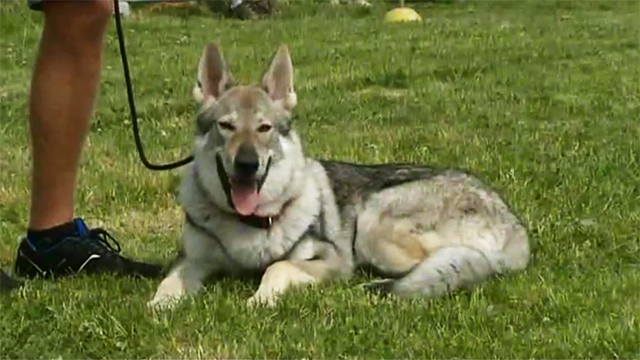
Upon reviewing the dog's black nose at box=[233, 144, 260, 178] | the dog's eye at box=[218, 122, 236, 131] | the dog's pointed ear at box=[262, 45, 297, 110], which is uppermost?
the dog's pointed ear at box=[262, 45, 297, 110]

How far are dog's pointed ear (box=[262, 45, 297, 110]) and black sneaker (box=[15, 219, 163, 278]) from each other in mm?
869

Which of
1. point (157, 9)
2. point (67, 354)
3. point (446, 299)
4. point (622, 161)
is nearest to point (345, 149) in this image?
point (622, 161)

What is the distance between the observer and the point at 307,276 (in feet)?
13.7

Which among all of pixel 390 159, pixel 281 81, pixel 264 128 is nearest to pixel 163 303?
pixel 264 128

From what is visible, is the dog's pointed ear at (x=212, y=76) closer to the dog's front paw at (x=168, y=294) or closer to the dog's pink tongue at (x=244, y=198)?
the dog's pink tongue at (x=244, y=198)

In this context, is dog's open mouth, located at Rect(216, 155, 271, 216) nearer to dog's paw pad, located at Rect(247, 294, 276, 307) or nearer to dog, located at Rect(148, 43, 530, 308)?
dog, located at Rect(148, 43, 530, 308)

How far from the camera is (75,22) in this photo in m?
4.08

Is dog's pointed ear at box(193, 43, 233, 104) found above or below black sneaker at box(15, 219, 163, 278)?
above

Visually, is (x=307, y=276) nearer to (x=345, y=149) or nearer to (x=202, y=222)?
(x=202, y=222)

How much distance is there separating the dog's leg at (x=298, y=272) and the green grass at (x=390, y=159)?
0.07 meters

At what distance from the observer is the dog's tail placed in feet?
12.9

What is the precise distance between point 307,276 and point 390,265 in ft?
1.25

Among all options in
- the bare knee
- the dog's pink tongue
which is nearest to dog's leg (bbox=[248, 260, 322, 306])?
the dog's pink tongue

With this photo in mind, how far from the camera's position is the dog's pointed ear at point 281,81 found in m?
4.49
